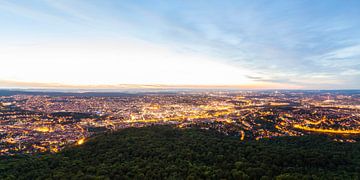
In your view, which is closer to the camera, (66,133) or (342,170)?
(342,170)

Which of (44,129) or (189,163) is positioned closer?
(189,163)

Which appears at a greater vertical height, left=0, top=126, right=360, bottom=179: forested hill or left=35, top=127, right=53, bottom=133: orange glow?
left=0, top=126, right=360, bottom=179: forested hill

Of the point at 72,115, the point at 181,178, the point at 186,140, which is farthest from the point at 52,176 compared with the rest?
the point at 72,115

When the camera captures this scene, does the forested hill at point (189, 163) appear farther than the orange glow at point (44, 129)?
No

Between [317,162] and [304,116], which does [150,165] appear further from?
[304,116]

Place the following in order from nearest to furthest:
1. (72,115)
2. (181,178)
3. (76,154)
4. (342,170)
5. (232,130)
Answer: (181,178), (342,170), (76,154), (232,130), (72,115)

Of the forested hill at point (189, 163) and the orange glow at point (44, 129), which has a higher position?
the forested hill at point (189, 163)

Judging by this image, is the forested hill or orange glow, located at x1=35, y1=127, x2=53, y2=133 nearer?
the forested hill

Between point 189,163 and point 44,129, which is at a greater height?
point 189,163
